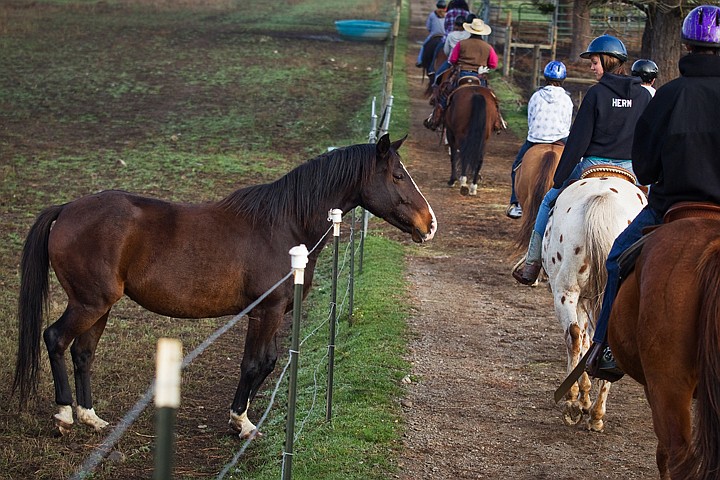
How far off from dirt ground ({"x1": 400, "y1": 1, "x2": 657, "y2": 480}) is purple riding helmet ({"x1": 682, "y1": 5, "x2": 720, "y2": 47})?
2.69 meters

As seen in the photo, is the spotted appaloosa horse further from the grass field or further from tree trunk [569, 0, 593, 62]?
tree trunk [569, 0, 593, 62]

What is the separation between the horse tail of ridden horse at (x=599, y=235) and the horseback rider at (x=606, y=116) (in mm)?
640

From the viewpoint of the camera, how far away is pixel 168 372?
2543mm

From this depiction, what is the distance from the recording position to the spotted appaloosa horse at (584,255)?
21.7ft

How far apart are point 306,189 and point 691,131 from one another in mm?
2862

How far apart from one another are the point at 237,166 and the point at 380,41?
2001 cm

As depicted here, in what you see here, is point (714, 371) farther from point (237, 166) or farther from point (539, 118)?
point (237, 166)

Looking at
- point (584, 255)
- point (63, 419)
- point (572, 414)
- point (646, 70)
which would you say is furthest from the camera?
point (646, 70)

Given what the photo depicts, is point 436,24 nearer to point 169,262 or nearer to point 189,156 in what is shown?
point 189,156

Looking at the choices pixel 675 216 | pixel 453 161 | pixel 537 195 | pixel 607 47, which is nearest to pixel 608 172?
pixel 607 47

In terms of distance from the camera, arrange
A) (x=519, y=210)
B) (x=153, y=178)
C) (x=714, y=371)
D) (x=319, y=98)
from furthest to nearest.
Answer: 1. (x=319, y=98)
2. (x=153, y=178)
3. (x=519, y=210)
4. (x=714, y=371)

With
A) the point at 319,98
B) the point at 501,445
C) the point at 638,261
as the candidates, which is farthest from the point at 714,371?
the point at 319,98

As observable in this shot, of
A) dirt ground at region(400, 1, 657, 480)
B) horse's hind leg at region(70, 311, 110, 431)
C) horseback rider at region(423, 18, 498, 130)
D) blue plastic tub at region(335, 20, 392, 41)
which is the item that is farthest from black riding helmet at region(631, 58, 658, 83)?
blue plastic tub at region(335, 20, 392, 41)

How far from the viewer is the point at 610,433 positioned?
680cm
